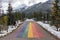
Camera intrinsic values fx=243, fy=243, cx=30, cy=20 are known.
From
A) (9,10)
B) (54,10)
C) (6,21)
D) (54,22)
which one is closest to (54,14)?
(54,10)

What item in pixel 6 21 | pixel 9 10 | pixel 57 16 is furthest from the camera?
pixel 9 10

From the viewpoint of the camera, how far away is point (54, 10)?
76.9 meters

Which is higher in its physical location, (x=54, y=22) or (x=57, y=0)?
(x=57, y=0)

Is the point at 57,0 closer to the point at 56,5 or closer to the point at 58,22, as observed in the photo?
the point at 56,5

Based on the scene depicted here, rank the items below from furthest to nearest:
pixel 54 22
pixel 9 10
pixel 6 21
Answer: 1. pixel 9 10
2. pixel 6 21
3. pixel 54 22

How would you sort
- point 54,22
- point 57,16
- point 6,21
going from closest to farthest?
point 57,16, point 54,22, point 6,21

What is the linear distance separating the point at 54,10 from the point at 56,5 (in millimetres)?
1698

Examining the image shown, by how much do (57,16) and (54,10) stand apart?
2248 millimetres

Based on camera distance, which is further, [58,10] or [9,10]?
[9,10]

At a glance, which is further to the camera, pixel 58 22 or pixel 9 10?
pixel 9 10

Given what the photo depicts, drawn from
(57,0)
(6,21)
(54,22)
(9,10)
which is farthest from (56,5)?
(9,10)

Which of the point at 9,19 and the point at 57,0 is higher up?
the point at 57,0

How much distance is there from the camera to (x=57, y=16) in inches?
2997

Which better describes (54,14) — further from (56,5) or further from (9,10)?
(9,10)
